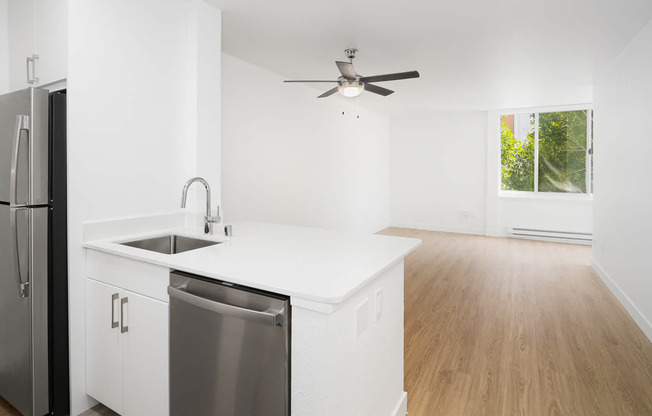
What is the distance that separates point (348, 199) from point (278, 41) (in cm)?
329

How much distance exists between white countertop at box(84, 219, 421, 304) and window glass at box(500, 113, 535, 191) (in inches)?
244

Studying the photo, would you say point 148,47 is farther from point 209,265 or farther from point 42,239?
point 209,265

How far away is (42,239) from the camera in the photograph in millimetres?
1830

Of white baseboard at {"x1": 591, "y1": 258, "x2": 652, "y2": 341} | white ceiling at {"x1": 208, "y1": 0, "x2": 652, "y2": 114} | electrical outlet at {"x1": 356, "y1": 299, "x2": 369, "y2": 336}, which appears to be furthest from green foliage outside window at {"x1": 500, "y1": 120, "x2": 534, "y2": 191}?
electrical outlet at {"x1": 356, "y1": 299, "x2": 369, "y2": 336}

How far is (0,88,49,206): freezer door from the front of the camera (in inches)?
69.5

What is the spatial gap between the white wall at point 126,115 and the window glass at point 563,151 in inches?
257

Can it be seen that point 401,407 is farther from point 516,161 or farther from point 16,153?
point 516,161

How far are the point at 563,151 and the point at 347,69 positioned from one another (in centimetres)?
562

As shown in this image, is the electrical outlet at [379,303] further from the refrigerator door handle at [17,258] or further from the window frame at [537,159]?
the window frame at [537,159]

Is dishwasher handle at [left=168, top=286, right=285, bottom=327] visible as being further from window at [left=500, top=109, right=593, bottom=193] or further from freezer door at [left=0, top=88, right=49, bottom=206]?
window at [left=500, top=109, right=593, bottom=193]

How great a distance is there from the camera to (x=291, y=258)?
165cm

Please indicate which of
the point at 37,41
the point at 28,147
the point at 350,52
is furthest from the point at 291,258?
the point at 350,52

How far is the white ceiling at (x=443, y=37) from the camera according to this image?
2777 mm

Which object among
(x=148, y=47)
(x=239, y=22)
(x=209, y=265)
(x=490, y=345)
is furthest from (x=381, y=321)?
(x=239, y=22)
